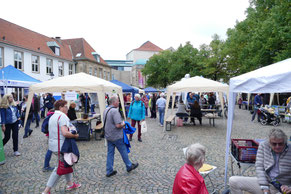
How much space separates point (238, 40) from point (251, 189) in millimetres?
19594

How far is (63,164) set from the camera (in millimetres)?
3451

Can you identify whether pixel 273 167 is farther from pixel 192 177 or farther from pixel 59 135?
pixel 59 135

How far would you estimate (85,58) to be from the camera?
35.1 m

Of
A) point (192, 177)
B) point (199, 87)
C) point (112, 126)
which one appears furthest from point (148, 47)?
point (192, 177)

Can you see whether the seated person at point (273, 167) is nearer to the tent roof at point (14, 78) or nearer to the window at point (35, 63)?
the tent roof at point (14, 78)

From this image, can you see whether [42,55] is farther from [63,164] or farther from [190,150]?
[190,150]

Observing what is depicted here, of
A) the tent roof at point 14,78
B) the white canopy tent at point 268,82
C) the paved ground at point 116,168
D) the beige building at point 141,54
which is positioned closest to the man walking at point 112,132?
the paved ground at point 116,168

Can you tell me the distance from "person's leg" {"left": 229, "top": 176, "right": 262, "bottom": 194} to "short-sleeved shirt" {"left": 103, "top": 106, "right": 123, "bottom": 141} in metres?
2.30

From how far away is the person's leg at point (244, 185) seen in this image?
9.97 feet

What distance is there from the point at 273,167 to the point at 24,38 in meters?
28.9

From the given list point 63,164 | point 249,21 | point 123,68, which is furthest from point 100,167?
point 123,68

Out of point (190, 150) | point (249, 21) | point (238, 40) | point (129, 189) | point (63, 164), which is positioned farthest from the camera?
point (238, 40)

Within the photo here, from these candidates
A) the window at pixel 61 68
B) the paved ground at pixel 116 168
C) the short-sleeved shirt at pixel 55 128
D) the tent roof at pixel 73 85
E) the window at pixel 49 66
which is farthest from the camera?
the window at pixel 61 68

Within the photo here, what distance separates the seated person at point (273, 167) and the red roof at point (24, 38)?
77.4 feet
